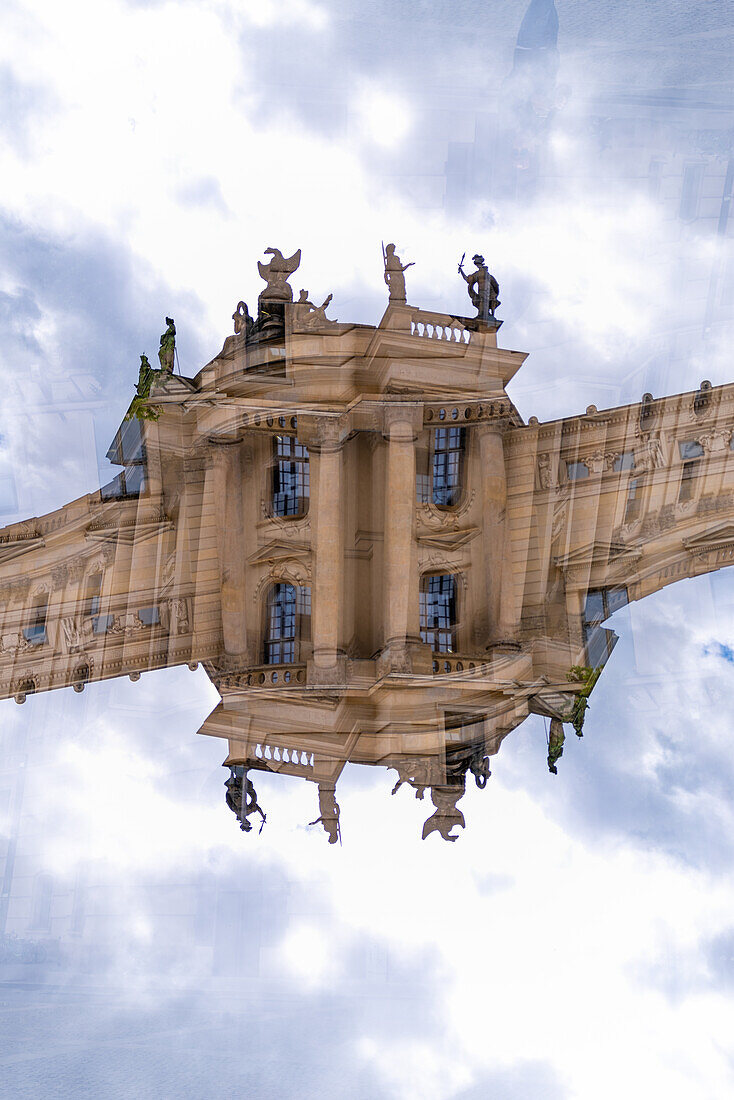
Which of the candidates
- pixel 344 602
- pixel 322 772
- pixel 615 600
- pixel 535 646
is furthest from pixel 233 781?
pixel 615 600

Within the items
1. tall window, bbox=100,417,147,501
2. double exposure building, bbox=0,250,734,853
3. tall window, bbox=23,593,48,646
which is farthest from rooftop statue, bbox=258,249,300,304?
tall window, bbox=23,593,48,646

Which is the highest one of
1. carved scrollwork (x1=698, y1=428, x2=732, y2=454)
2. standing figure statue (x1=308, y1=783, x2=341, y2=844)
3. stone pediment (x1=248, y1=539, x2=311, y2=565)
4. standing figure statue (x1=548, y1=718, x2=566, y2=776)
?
carved scrollwork (x1=698, y1=428, x2=732, y2=454)

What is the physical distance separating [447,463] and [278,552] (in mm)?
3906

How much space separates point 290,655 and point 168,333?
698 cm

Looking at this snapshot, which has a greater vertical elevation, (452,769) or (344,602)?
(344,602)

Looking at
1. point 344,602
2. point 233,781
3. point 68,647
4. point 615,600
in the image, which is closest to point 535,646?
point 615,600

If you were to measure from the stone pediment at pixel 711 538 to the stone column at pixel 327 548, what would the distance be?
22.9 feet

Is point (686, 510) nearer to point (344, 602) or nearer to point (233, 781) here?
point (344, 602)

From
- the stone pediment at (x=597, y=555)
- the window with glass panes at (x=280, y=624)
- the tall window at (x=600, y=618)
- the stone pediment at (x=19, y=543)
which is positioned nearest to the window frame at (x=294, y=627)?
the window with glass panes at (x=280, y=624)

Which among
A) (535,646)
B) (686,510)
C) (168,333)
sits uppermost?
(168,333)

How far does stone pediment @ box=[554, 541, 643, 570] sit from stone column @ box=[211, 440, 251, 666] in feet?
21.4

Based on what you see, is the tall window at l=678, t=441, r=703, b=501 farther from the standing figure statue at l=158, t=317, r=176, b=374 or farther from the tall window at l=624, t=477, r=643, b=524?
the standing figure statue at l=158, t=317, r=176, b=374

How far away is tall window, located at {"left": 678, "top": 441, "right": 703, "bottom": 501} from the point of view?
2828 cm

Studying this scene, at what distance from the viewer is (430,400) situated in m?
27.8
